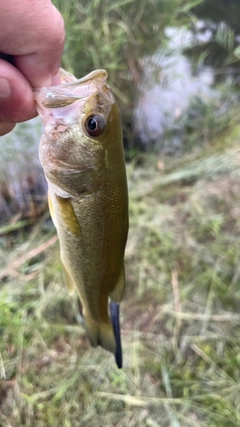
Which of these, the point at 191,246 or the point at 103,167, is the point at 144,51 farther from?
the point at 103,167

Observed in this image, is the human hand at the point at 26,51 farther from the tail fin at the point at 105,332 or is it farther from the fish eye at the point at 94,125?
the tail fin at the point at 105,332

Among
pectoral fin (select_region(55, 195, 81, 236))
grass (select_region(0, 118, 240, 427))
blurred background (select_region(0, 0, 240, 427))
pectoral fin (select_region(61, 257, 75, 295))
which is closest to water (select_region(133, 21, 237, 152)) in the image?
blurred background (select_region(0, 0, 240, 427))

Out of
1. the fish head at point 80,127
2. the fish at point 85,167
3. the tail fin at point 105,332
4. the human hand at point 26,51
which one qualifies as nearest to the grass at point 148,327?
the tail fin at point 105,332

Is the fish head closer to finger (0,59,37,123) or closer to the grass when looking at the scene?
finger (0,59,37,123)

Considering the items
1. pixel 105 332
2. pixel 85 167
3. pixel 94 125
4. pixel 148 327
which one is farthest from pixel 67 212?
pixel 148 327

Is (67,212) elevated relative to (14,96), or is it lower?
lower

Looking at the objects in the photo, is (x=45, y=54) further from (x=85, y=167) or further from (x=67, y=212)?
(x=67, y=212)
